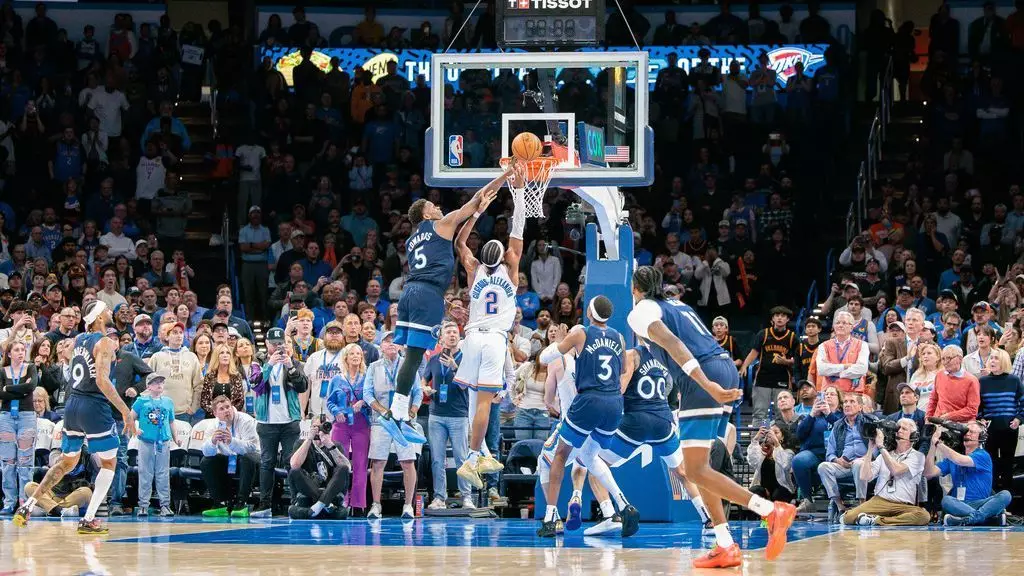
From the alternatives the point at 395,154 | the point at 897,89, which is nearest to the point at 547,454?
the point at 395,154

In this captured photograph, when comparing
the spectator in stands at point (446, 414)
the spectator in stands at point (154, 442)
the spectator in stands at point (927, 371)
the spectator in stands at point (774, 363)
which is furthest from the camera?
the spectator in stands at point (774, 363)

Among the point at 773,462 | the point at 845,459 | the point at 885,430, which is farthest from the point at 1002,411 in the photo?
the point at 773,462

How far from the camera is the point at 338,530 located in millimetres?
14578

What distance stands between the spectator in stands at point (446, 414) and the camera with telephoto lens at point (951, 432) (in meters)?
5.07

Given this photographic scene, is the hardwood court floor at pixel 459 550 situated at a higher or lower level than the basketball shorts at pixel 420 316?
lower

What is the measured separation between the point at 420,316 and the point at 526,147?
1975 mm

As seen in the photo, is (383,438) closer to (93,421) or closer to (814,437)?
(93,421)

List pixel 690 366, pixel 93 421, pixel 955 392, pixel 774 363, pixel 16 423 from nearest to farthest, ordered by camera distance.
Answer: pixel 690 366
pixel 93 421
pixel 955 392
pixel 16 423
pixel 774 363

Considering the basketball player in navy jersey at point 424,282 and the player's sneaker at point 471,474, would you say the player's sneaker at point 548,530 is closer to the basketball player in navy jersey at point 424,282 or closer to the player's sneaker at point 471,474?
the player's sneaker at point 471,474

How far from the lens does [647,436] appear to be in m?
13.6

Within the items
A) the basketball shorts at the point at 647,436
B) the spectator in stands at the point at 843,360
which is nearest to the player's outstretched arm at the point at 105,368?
the basketball shorts at the point at 647,436

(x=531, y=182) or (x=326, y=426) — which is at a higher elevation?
(x=531, y=182)

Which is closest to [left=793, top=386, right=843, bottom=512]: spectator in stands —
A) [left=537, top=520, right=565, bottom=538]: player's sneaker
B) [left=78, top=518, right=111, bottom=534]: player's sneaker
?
[left=537, top=520, right=565, bottom=538]: player's sneaker

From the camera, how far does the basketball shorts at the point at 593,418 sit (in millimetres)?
13539
